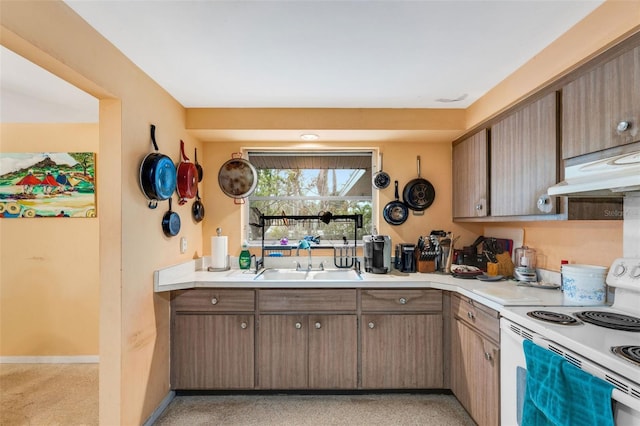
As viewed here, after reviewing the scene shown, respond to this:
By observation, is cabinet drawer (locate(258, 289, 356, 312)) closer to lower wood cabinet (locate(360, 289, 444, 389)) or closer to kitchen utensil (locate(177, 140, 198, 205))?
lower wood cabinet (locate(360, 289, 444, 389))

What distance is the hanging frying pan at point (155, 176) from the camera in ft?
6.26

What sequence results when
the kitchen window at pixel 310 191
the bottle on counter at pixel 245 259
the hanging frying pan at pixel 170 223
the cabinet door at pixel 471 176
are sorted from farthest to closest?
1. the kitchen window at pixel 310 191
2. the bottle on counter at pixel 245 259
3. the cabinet door at pixel 471 176
4. the hanging frying pan at pixel 170 223

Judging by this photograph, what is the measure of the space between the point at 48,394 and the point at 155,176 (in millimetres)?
1959

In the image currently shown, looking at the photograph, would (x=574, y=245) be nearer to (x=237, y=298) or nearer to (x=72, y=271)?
(x=237, y=298)

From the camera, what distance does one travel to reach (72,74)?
1.42 meters

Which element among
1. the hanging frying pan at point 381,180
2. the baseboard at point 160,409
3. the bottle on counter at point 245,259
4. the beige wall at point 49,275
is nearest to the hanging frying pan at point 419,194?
the hanging frying pan at point 381,180

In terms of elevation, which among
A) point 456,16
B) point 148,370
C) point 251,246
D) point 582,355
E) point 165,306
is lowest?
point 148,370

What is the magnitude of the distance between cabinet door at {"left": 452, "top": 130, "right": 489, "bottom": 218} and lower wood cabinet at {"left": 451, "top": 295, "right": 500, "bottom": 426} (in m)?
0.80

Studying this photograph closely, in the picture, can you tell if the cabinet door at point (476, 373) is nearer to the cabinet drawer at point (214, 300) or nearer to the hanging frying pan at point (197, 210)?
the cabinet drawer at point (214, 300)

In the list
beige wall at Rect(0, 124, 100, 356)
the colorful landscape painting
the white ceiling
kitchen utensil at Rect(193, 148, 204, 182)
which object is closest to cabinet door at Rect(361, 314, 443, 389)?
the white ceiling

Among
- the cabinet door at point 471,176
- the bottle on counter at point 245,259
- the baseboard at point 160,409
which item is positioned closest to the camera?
the baseboard at point 160,409

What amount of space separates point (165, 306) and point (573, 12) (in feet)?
9.56

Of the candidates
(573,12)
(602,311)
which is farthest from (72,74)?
(602,311)

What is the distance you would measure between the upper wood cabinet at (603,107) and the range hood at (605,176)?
121 millimetres
